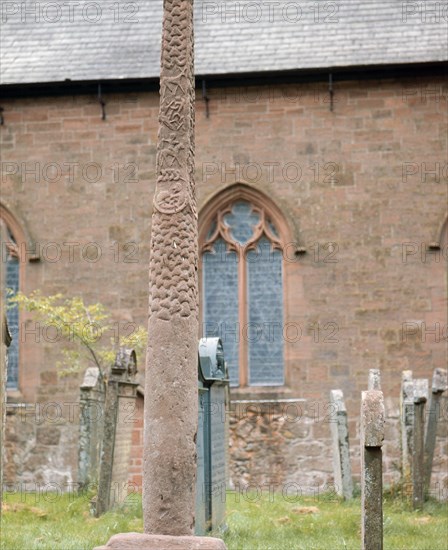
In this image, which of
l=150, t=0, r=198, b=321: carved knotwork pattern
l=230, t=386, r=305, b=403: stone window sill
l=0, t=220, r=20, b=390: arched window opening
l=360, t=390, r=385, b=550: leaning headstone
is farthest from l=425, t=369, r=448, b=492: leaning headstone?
l=150, t=0, r=198, b=321: carved knotwork pattern

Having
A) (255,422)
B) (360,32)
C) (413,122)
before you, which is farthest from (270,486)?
(360,32)

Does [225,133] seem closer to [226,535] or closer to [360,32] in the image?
[360,32]

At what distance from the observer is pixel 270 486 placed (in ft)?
54.2

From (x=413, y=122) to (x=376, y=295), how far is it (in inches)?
113

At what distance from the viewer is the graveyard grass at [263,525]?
1006cm

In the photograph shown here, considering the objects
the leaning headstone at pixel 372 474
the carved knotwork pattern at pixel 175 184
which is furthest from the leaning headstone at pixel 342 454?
the carved knotwork pattern at pixel 175 184

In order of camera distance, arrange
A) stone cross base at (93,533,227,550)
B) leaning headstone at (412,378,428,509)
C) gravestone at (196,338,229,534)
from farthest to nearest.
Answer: leaning headstone at (412,378,428,509) < gravestone at (196,338,229,534) < stone cross base at (93,533,227,550)

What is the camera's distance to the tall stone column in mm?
6172

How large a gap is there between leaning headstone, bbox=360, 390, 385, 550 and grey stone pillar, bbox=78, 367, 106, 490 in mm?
6132

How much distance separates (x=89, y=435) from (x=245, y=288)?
4.66 metres

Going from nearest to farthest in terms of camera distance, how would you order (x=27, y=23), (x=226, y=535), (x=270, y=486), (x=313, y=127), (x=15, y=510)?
(x=226, y=535) → (x=15, y=510) → (x=270, y=486) → (x=313, y=127) → (x=27, y=23)

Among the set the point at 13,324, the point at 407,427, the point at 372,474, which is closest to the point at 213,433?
the point at 372,474

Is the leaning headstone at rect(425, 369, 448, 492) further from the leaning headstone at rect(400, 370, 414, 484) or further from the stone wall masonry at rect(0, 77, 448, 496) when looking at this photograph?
the stone wall masonry at rect(0, 77, 448, 496)

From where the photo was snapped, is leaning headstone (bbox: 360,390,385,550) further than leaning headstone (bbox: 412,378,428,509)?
No
